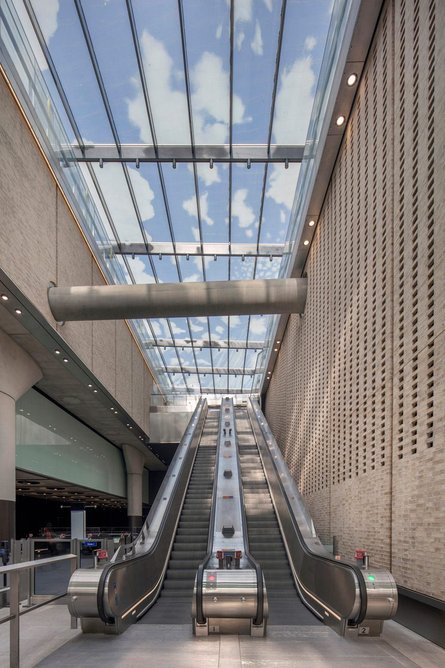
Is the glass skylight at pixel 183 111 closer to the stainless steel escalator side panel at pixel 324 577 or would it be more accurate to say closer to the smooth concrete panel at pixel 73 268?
the smooth concrete panel at pixel 73 268

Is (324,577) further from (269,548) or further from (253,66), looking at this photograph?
(253,66)

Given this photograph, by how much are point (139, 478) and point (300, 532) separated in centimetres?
2144

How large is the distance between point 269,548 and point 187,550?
166cm

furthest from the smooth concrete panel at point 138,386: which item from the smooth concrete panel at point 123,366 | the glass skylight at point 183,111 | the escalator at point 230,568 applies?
the escalator at point 230,568

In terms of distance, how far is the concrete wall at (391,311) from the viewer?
270 inches

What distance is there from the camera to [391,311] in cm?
859

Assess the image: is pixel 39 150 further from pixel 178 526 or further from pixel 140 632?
pixel 140 632

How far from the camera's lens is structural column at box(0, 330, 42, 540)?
522 inches

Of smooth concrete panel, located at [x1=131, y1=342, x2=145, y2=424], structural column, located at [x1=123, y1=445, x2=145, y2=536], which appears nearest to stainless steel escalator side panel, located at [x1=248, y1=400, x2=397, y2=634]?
smooth concrete panel, located at [x1=131, y1=342, x2=145, y2=424]

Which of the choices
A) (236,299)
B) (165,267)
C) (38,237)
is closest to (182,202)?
(236,299)

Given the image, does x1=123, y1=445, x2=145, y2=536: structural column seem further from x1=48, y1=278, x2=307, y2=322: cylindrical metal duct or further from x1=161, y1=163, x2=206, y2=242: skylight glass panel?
x1=48, y1=278, x2=307, y2=322: cylindrical metal duct

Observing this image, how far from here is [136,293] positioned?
48.4 feet

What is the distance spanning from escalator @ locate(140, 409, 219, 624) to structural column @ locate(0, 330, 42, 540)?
3.66 metres

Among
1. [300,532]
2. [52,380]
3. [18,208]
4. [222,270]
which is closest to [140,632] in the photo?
[300,532]
